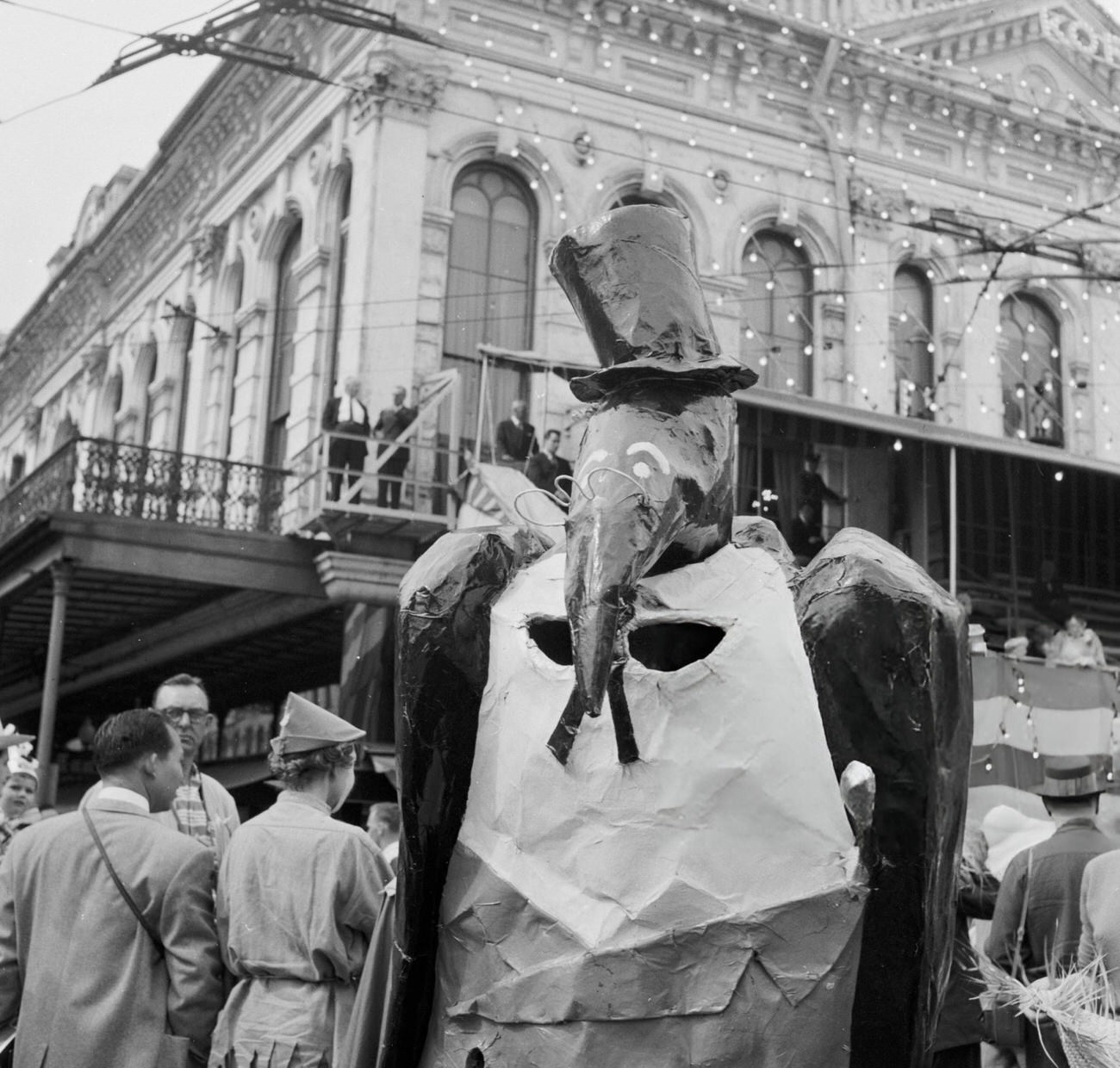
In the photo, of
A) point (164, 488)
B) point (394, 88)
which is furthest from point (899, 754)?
point (394, 88)

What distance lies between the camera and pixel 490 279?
16.3 m

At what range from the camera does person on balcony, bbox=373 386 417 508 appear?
14.2 m

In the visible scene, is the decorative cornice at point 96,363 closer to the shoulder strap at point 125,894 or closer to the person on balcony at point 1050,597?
the person on balcony at point 1050,597

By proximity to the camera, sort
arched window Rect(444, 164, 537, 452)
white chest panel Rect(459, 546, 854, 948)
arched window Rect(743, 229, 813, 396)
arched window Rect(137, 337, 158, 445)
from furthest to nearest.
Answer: arched window Rect(137, 337, 158, 445) < arched window Rect(743, 229, 813, 396) < arched window Rect(444, 164, 537, 452) < white chest panel Rect(459, 546, 854, 948)

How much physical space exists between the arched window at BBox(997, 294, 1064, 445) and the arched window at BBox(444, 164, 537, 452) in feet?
20.0

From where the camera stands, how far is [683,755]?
99.3 inches

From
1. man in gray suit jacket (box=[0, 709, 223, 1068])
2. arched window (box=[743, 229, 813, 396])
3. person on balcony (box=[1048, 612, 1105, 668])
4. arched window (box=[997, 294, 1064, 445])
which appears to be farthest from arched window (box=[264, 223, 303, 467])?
man in gray suit jacket (box=[0, 709, 223, 1068])

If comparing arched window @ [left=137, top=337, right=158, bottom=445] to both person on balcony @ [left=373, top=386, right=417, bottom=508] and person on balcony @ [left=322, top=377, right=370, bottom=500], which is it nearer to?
person on balcony @ [left=322, top=377, right=370, bottom=500]

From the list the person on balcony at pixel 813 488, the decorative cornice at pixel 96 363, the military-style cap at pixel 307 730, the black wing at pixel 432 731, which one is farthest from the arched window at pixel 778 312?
the black wing at pixel 432 731

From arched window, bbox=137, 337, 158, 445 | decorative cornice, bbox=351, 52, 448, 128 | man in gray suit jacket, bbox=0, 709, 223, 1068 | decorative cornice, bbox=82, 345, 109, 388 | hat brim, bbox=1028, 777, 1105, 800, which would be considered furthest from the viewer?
decorative cornice, bbox=82, 345, 109, 388

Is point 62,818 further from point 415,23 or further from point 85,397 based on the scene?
point 85,397

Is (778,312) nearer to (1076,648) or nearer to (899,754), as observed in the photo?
(1076,648)

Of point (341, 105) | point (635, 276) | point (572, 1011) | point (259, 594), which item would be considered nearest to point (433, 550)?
point (635, 276)

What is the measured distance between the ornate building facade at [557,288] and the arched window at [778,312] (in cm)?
4
